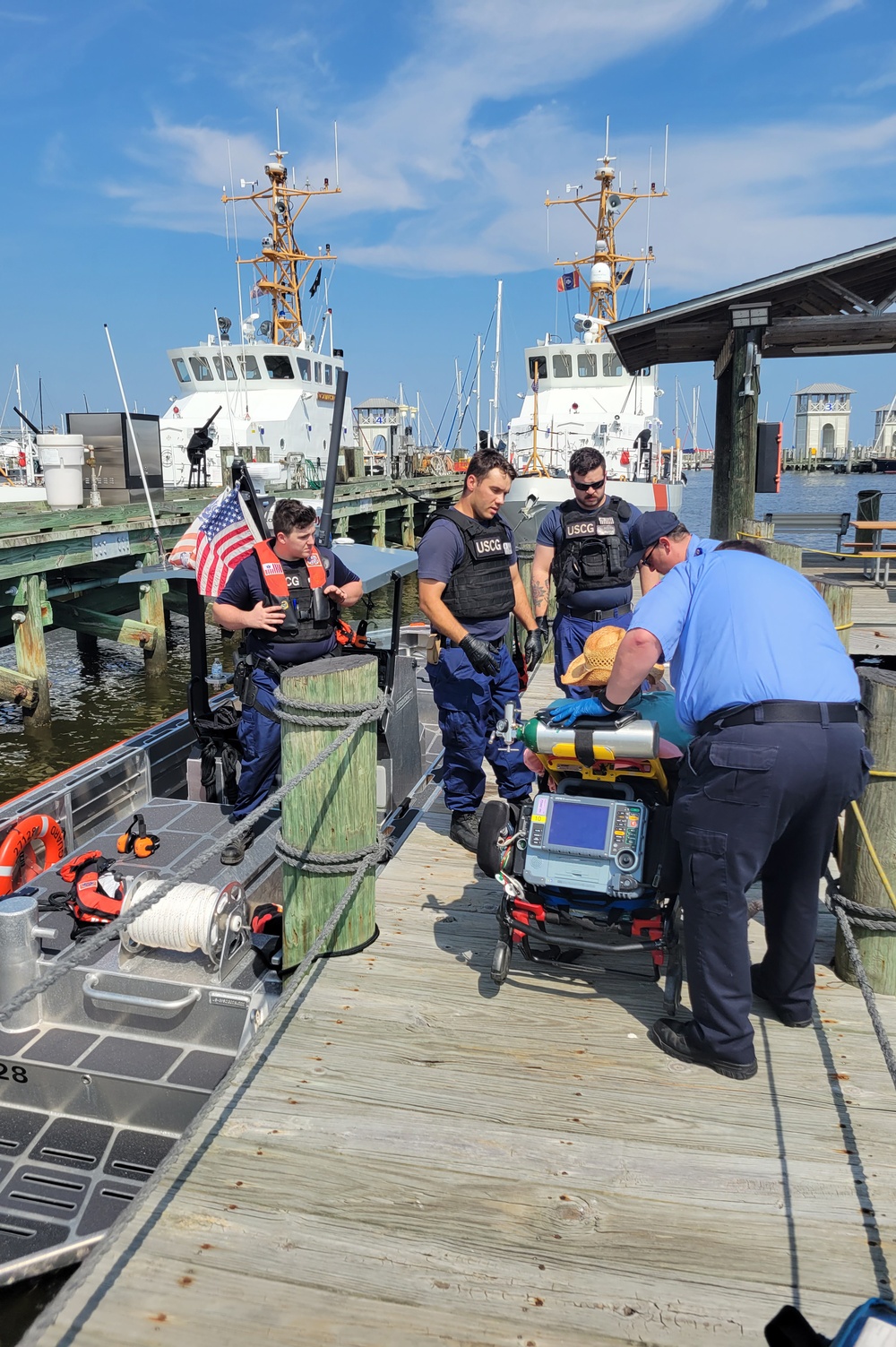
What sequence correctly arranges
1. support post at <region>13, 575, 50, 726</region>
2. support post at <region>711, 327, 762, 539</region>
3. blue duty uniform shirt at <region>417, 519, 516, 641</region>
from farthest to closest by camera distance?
support post at <region>13, 575, 50, 726</region> → support post at <region>711, 327, 762, 539</region> → blue duty uniform shirt at <region>417, 519, 516, 641</region>

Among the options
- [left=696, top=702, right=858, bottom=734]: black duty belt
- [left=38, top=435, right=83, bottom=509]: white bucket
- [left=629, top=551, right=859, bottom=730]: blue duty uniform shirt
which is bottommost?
[left=696, top=702, right=858, bottom=734]: black duty belt

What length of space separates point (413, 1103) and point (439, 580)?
8.27 feet

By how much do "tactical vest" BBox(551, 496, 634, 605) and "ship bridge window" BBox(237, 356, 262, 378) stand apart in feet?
81.4

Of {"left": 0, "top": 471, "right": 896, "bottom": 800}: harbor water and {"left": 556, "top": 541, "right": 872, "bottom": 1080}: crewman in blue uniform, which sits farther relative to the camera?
{"left": 0, "top": 471, "right": 896, "bottom": 800}: harbor water

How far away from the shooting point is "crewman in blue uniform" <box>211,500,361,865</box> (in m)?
4.94

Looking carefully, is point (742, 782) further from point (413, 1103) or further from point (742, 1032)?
point (413, 1103)

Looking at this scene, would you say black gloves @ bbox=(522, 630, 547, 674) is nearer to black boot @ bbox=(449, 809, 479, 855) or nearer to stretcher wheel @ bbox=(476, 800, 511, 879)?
black boot @ bbox=(449, 809, 479, 855)

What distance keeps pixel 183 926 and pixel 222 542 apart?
2.40 meters

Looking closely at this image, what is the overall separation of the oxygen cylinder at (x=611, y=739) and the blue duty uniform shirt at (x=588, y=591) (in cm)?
256

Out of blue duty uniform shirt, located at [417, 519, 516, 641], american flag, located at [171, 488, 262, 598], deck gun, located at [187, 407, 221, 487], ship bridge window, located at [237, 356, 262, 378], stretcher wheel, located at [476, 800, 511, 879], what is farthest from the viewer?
ship bridge window, located at [237, 356, 262, 378]

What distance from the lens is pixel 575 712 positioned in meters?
3.09

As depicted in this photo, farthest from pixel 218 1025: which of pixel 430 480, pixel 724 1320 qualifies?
pixel 430 480

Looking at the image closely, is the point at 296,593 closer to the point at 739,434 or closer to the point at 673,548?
the point at 673,548

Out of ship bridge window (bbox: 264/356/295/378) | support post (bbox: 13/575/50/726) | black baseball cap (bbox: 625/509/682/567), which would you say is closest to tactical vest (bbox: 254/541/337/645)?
black baseball cap (bbox: 625/509/682/567)
